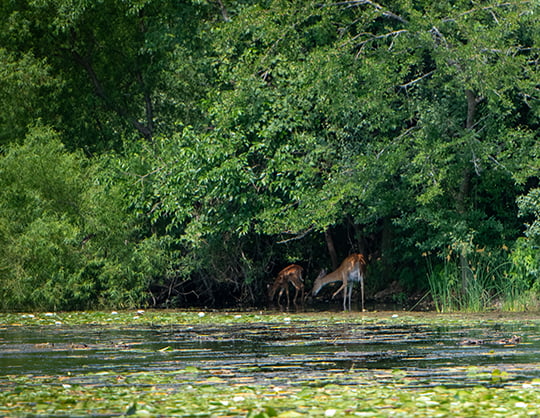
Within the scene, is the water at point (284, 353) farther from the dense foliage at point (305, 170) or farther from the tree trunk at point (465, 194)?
the dense foliage at point (305, 170)

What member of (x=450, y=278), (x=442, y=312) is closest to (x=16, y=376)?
(x=442, y=312)

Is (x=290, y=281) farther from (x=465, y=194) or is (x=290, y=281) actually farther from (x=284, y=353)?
(x=284, y=353)

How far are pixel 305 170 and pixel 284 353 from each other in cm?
975

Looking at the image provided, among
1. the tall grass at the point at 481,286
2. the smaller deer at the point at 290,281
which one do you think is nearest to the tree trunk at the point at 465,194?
the tall grass at the point at 481,286

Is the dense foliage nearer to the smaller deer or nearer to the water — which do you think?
the smaller deer

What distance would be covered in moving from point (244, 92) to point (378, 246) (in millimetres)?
6443

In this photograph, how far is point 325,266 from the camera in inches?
1087

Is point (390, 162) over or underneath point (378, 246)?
over

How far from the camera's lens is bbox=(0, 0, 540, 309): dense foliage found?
2028cm

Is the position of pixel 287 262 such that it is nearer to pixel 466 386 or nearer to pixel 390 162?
pixel 390 162

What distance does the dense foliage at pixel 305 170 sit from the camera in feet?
66.5

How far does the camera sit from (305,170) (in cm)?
2173

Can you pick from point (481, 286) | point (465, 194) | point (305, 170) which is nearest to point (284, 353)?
point (481, 286)

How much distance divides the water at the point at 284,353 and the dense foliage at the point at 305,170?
15.6 feet
